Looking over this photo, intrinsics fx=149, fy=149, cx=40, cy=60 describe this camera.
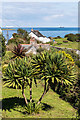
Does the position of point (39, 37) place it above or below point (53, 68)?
above

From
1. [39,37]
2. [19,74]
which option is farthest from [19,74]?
[39,37]

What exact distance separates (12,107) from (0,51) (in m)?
12.6

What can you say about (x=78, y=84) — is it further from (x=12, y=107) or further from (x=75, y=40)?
(x=75, y=40)

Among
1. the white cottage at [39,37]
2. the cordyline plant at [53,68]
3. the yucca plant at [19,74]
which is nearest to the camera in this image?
the cordyline plant at [53,68]

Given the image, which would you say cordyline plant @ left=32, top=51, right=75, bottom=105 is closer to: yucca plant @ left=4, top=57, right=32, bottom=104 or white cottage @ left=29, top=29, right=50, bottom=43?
yucca plant @ left=4, top=57, right=32, bottom=104

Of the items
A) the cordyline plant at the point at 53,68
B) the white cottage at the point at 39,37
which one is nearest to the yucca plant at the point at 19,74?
the cordyline plant at the point at 53,68

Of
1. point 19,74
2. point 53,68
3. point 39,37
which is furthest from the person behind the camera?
point 39,37

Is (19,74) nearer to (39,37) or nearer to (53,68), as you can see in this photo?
(53,68)

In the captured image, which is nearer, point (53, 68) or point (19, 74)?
point (53, 68)

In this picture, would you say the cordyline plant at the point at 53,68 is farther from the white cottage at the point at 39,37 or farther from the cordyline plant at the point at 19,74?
the white cottage at the point at 39,37

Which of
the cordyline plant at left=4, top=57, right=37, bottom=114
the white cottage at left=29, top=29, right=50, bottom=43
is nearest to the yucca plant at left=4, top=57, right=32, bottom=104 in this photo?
the cordyline plant at left=4, top=57, right=37, bottom=114

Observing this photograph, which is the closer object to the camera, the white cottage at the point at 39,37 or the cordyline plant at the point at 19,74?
the cordyline plant at the point at 19,74

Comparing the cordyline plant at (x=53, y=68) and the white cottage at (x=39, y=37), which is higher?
the white cottage at (x=39, y=37)

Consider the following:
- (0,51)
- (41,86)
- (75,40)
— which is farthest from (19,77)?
(75,40)
